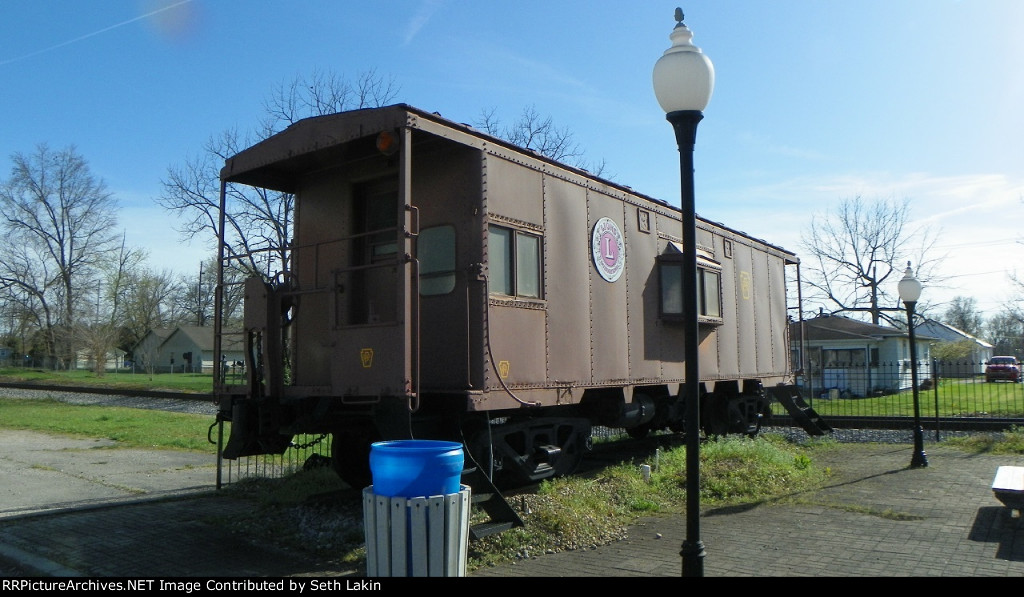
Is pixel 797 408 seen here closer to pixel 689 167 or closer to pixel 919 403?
pixel 919 403

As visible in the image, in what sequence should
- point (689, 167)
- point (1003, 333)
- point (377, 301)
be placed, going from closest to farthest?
point (689, 167), point (377, 301), point (1003, 333)

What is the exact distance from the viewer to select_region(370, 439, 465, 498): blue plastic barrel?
13.6 ft

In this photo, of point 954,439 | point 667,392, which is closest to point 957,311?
point 954,439

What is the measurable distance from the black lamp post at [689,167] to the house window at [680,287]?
4928 mm

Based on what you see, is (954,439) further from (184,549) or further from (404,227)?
(184,549)

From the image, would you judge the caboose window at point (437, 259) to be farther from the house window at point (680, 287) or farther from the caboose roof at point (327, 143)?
the house window at point (680, 287)

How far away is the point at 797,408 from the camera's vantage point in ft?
44.2

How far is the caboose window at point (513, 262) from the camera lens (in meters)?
6.88

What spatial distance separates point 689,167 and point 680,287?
5.40 m

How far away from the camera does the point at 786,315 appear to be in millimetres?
14023

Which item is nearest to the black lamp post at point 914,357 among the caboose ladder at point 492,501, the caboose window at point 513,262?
the caboose window at point 513,262

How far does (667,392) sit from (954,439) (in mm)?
6812

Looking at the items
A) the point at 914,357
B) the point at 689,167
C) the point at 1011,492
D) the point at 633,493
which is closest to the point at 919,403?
the point at 914,357

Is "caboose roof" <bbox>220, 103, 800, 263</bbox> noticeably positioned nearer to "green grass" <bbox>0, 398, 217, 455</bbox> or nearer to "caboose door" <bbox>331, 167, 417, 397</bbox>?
"caboose door" <bbox>331, 167, 417, 397</bbox>
